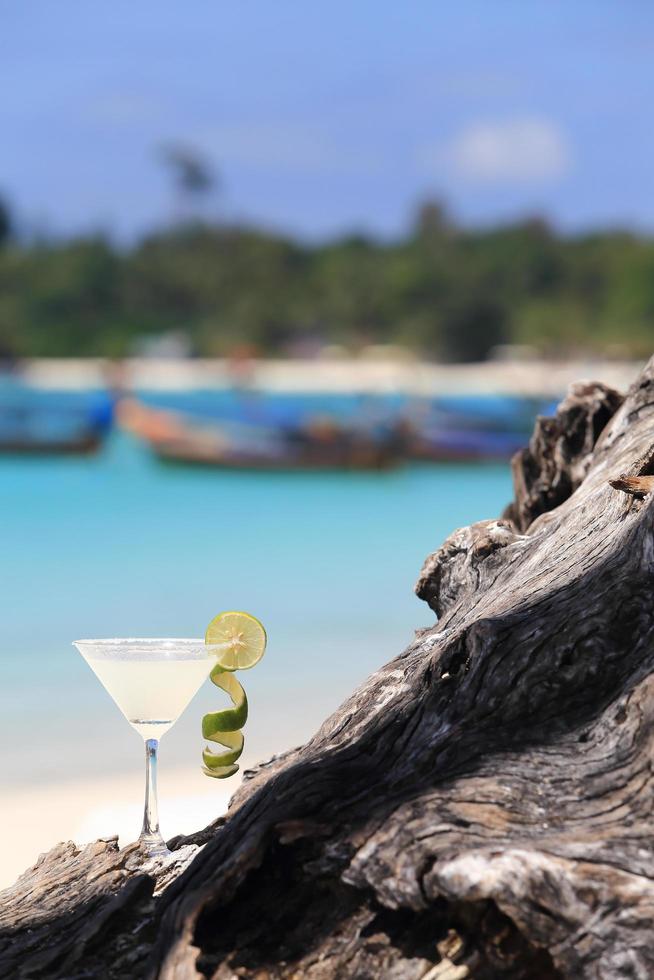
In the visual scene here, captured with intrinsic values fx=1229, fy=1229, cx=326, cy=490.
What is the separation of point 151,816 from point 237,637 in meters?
0.32

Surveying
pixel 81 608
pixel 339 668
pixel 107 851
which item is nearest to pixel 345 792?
pixel 107 851

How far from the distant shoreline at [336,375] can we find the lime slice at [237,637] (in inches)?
1248

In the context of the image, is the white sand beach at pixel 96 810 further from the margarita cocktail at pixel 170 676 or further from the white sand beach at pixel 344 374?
the white sand beach at pixel 344 374

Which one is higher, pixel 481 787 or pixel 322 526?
pixel 322 526

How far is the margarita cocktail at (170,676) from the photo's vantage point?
1908mm

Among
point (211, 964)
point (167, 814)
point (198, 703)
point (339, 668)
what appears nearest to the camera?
point (211, 964)

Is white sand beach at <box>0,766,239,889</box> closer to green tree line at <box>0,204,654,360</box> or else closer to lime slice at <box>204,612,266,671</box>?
lime slice at <box>204,612,266,671</box>

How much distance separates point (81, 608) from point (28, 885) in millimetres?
9191

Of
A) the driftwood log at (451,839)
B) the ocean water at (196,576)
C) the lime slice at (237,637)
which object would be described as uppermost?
the ocean water at (196,576)

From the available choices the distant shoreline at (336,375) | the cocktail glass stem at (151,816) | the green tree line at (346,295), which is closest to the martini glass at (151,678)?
the cocktail glass stem at (151,816)

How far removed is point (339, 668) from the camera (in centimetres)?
747

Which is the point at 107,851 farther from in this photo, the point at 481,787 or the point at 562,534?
the point at 562,534

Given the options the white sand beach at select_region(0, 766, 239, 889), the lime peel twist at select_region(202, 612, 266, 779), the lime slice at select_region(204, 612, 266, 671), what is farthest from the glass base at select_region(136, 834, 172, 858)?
the white sand beach at select_region(0, 766, 239, 889)

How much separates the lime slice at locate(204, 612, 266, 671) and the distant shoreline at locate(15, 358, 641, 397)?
3171 cm
